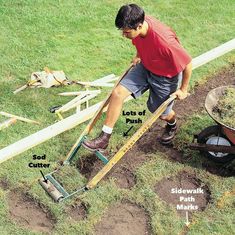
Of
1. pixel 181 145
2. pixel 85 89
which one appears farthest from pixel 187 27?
pixel 181 145

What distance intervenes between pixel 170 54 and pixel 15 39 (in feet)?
14.0

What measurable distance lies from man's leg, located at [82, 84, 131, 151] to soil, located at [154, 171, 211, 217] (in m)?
0.98

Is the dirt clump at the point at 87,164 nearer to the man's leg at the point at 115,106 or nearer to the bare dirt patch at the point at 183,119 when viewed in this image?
the bare dirt patch at the point at 183,119

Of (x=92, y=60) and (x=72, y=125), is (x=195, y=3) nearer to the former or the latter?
(x=92, y=60)

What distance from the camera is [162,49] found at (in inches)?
231

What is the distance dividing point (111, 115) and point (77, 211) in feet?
4.11

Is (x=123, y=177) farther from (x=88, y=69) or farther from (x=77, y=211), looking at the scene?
(x=88, y=69)

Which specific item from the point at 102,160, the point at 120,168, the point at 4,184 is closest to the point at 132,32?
the point at 102,160

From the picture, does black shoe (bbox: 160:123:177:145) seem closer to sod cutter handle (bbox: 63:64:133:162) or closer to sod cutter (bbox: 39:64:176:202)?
sod cutter (bbox: 39:64:176:202)

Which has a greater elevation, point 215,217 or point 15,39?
point 15,39

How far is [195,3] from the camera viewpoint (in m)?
10.6

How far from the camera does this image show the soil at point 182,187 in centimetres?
643

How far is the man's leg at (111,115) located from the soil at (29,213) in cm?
97

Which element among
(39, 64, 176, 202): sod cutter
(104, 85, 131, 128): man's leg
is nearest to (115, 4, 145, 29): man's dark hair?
(104, 85, 131, 128): man's leg
